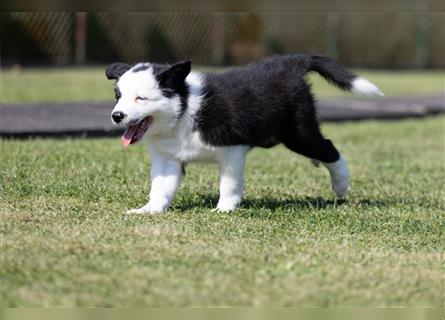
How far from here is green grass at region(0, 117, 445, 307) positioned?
4.36m

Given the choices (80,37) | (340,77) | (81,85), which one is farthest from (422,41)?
(340,77)

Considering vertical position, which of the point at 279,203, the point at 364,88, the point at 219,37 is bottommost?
the point at 279,203

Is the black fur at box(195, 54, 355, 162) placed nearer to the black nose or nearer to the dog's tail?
the dog's tail

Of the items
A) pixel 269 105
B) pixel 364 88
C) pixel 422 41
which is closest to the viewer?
pixel 269 105

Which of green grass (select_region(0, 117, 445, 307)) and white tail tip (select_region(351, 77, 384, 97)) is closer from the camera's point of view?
green grass (select_region(0, 117, 445, 307))

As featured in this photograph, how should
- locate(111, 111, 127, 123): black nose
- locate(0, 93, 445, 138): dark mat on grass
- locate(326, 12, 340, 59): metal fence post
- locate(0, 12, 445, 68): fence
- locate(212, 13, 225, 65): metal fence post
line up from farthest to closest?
locate(326, 12, 340, 59): metal fence post < locate(212, 13, 225, 65): metal fence post < locate(0, 12, 445, 68): fence < locate(0, 93, 445, 138): dark mat on grass < locate(111, 111, 127, 123): black nose

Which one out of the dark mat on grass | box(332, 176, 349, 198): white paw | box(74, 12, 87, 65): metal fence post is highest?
box(74, 12, 87, 65): metal fence post

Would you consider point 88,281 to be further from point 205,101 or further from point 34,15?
point 34,15

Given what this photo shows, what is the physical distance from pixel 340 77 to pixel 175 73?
1651 mm

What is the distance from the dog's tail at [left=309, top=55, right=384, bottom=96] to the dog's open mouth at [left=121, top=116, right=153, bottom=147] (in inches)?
63.5

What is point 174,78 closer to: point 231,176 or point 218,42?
point 231,176

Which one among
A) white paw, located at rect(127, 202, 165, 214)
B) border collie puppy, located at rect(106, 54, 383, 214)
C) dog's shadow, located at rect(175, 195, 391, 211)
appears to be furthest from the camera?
dog's shadow, located at rect(175, 195, 391, 211)

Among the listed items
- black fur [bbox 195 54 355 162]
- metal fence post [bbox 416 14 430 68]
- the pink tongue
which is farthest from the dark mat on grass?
metal fence post [bbox 416 14 430 68]

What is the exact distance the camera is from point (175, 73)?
5.98 metres
